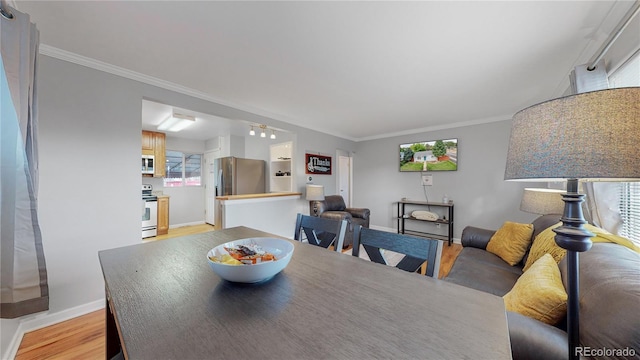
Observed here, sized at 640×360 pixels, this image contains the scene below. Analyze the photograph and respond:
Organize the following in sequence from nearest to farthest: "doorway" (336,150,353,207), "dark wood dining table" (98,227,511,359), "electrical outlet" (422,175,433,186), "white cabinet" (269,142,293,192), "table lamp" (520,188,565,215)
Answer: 1. "dark wood dining table" (98,227,511,359)
2. "table lamp" (520,188,565,215)
3. "electrical outlet" (422,175,433,186)
4. "white cabinet" (269,142,293,192)
5. "doorway" (336,150,353,207)

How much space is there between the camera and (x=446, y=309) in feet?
2.22

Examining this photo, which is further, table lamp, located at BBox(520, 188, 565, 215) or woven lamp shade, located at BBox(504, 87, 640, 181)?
table lamp, located at BBox(520, 188, 565, 215)

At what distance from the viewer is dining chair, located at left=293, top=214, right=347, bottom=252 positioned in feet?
4.58

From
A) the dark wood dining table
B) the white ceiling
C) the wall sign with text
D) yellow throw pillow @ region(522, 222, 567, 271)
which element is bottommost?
yellow throw pillow @ region(522, 222, 567, 271)

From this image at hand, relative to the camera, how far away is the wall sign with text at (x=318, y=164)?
4.43 m

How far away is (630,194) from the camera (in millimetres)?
1581

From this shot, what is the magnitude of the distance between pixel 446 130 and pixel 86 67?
523cm

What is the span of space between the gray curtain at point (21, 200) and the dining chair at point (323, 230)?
1528mm

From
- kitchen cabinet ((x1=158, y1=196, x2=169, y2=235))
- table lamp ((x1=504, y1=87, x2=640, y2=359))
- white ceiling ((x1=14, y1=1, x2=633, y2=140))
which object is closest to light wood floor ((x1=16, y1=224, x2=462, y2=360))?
white ceiling ((x1=14, y1=1, x2=633, y2=140))

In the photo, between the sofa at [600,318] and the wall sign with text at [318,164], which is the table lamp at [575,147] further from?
the wall sign with text at [318,164]

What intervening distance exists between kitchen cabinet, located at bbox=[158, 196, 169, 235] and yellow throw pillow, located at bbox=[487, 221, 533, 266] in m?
5.60

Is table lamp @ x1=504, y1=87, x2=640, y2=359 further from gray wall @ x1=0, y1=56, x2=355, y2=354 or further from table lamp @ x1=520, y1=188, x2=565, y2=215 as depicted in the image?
gray wall @ x1=0, y1=56, x2=355, y2=354

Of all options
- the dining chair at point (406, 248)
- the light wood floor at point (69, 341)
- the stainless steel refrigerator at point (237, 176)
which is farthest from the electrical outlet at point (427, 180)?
the light wood floor at point (69, 341)

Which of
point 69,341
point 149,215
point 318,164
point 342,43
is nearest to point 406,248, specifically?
point 342,43
